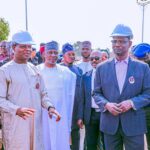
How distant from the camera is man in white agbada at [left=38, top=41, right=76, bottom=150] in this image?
5914 millimetres

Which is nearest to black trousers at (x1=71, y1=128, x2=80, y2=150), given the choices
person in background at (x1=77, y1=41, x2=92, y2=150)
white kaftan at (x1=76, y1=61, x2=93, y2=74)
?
person in background at (x1=77, y1=41, x2=92, y2=150)

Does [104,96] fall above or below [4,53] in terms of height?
below

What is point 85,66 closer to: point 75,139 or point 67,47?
point 67,47

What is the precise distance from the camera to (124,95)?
4.52 m

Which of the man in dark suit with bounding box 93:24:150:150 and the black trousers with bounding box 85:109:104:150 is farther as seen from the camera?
the black trousers with bounding box 85:109:104:150

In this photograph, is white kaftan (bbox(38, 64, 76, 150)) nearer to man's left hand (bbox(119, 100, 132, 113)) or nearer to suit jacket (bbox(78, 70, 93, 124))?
suit jacket (bbox(78, 70, 93, 124))

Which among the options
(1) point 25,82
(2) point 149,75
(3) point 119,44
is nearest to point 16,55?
(1) point 25,82

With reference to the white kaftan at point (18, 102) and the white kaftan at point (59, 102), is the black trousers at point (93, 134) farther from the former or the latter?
the white kaftan at point (18, 102)

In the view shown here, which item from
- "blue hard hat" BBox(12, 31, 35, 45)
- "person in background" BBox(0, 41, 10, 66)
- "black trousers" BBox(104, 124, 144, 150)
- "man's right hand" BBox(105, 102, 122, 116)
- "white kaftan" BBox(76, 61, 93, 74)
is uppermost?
"blue hard hat" BBox(12, 31, 35, 45)

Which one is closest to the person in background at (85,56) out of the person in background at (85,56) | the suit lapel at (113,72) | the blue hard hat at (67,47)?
the person in background at (85,56)

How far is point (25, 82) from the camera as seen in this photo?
15.8 feet

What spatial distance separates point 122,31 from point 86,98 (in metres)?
1.74

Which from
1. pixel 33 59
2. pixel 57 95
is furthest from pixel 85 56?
pixel 33 59

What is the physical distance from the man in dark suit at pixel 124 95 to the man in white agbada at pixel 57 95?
1404 mm
